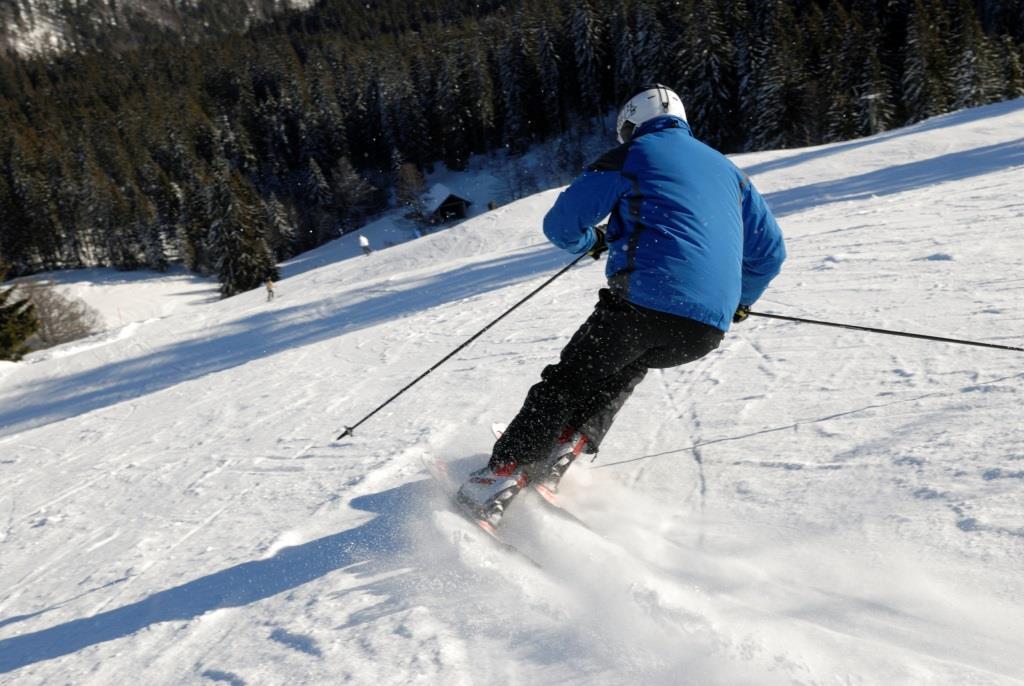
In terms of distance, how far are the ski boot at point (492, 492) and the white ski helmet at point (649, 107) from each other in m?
1.57

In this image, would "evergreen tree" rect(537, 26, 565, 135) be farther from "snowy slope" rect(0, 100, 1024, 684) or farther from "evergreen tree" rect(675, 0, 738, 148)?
"snowy slope" rect(0, 100, 1024, 684)

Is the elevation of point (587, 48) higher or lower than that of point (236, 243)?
higher

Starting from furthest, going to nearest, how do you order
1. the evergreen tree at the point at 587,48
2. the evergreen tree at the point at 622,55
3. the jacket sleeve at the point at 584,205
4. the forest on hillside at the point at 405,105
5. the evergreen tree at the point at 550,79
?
1. the evergreen tree at the point at 550,79
2. the evergreen tree at the point at 587,48
3. the evergreen tree at the point at 622,55
4. the forest on hillside at the point at 405,105
5. the jacket sleeve at the point at 584,205

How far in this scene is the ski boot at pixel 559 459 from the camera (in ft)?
10.4

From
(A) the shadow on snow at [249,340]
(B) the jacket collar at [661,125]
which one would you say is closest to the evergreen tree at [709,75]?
(A) the shadow on snow at [249,340]

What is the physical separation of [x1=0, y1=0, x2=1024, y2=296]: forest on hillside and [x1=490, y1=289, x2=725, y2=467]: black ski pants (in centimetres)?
4145

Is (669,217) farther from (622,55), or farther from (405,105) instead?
(405,105)

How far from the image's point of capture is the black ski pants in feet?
9.01

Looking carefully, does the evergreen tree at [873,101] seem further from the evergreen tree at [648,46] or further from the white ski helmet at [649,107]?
the white ski helmet at [649,107]

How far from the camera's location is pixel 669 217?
8.59 ft

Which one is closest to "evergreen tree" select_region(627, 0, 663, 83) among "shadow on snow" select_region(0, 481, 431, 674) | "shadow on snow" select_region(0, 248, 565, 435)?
"shadow on snow" select_region(0, 248, 565, 435)

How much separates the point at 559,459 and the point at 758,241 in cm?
135

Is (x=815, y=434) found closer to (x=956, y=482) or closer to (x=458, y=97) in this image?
(x=956, y=482)

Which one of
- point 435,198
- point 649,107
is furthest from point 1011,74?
point 649,107
